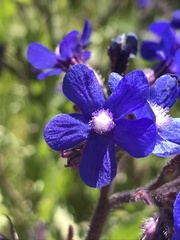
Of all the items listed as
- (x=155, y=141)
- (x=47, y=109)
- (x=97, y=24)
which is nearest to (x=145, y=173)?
(x=47, y=109)

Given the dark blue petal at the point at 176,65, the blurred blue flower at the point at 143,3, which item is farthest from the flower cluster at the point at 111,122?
the blurred blue flower at the point at 143,3

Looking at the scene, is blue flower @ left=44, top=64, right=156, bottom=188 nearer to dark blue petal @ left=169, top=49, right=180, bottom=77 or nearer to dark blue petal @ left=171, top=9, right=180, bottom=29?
dark blue petal @ left=169, top=49, right=180, bottom=77

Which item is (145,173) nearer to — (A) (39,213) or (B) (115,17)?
(A) (39,213)

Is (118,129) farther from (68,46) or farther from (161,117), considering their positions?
(68,46)

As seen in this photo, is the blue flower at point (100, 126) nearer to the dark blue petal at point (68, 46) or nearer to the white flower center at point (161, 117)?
the white flower center at point (161, 117)

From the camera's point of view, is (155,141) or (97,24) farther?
(97,24)

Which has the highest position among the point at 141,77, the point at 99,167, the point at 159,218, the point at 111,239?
the point at 141,77

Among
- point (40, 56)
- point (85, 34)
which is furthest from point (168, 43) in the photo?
point (40, 56)
